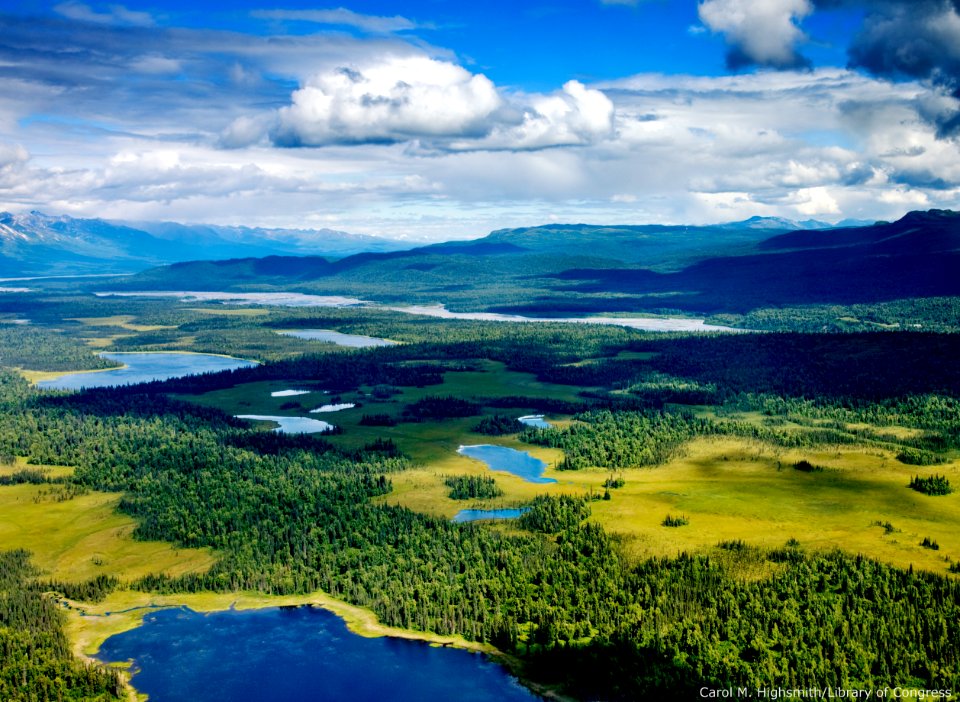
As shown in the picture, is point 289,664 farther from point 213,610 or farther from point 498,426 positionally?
point 498,426

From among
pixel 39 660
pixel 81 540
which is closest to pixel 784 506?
pixel 81 540

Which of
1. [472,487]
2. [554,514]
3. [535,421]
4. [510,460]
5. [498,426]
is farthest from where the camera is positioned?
[535,421]

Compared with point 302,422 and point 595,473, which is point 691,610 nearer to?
point 595,473

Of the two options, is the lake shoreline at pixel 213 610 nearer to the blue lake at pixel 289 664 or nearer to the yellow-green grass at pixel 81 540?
the blue lake at pixel 289 664

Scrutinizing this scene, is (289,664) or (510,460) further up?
(510,460)

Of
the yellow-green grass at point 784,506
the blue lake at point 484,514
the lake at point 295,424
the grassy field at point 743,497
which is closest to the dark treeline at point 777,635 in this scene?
the grassy field at point 743,497

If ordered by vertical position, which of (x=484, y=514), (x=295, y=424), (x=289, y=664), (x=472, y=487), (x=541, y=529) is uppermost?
(x=295, y=424)
